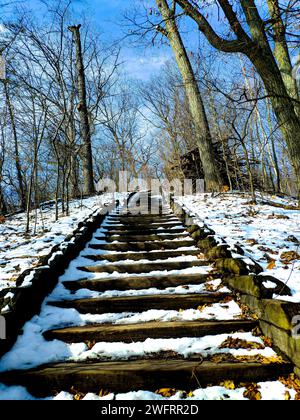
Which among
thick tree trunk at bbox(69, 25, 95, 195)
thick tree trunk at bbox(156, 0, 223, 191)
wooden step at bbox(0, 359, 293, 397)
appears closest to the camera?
wooden step at bbox(0, 359, 293, 397)

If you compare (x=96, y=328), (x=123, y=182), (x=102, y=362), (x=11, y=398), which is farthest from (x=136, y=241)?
(x=123, y=182)

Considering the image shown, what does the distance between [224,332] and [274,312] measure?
1.72 ft

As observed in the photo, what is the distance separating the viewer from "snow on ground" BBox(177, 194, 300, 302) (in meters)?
3.17

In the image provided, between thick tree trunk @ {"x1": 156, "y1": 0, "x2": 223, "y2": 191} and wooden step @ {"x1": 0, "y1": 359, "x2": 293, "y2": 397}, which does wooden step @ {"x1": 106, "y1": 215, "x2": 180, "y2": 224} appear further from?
wooden step @ {"x1": 0, "y1": 359, "x2": 293, "y2": 397}

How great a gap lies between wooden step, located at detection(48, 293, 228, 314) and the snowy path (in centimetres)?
1

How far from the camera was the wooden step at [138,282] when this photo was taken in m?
3.30

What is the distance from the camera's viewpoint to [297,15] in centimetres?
368

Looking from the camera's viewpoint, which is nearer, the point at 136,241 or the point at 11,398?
the point at 11,398

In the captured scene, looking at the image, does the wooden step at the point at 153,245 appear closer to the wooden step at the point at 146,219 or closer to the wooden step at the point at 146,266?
the wooden step at the point at 146,266

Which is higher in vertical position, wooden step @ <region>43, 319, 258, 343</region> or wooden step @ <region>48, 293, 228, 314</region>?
wooden step @ <region>48, 293, 228, 314</region>

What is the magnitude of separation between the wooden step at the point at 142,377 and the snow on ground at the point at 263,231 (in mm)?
764

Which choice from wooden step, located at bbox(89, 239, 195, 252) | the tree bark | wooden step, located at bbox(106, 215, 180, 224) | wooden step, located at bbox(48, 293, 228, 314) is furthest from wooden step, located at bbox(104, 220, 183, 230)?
wooden step, located at bbox(48, 293, 228, 314)

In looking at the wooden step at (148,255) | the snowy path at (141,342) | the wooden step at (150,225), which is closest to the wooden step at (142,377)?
the snowy path at (141,342)
